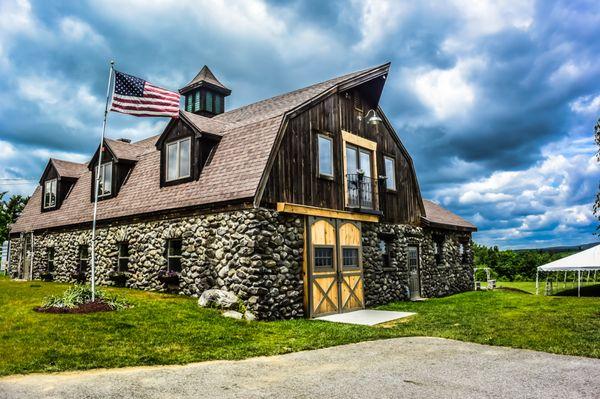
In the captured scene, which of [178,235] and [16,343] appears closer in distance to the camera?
[16,343]

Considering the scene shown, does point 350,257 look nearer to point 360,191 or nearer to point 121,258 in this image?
point 360,191

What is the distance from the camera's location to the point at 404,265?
19.2 metres

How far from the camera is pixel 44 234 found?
2212 centimetres

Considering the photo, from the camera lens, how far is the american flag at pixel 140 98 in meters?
12.4

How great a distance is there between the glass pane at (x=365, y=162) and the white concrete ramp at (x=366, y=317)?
205 inches

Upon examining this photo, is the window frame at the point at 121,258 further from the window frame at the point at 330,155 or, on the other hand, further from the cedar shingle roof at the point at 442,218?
the cedar shingle roof at the point at 442,218

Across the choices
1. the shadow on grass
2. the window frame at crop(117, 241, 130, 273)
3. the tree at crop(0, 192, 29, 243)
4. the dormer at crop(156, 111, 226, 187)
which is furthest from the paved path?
the tree at crop(0, 192, 29, 243)

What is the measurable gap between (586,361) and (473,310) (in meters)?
7.70

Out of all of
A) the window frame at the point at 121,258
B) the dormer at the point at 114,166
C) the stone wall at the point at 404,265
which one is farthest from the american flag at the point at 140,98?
the stone wall at the point at 404,265

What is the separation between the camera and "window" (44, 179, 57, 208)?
2323cm

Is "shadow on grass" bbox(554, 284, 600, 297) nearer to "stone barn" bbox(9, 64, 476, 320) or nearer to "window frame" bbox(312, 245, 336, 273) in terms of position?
"stone barn" bbox(9, 64, 476, 320)

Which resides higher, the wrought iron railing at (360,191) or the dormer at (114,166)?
the dormer at (114,166)

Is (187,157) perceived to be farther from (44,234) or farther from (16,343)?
(44,234)

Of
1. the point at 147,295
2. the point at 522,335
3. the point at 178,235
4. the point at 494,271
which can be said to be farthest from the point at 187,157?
the point at 494,271
